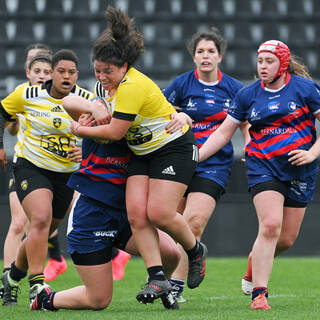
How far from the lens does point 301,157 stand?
5281 mm

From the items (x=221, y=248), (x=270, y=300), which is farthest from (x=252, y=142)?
(x=221, y=248)

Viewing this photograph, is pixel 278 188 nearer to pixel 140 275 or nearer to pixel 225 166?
pixel 225 166

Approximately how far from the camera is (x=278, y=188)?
537 cm

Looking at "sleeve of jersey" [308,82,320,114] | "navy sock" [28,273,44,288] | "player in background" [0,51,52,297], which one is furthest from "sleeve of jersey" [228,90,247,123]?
"player in background" [0,51,52,297]

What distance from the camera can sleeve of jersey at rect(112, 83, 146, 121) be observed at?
4707 millimetres

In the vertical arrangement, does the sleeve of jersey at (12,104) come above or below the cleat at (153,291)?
above

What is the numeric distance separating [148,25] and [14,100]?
23.7 feet

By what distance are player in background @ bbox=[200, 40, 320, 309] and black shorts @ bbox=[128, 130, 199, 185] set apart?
63cm

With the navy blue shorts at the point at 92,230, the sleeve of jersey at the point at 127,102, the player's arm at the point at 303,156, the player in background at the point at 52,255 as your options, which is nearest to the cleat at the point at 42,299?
the navy blue shorts at the point at 92,230

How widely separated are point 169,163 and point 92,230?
602mm

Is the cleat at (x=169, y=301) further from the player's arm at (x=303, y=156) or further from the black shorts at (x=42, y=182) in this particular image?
the black shorts at (x=42, y=182)

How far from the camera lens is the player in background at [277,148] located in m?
5.29

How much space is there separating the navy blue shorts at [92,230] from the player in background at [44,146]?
697mm

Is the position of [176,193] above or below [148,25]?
below
